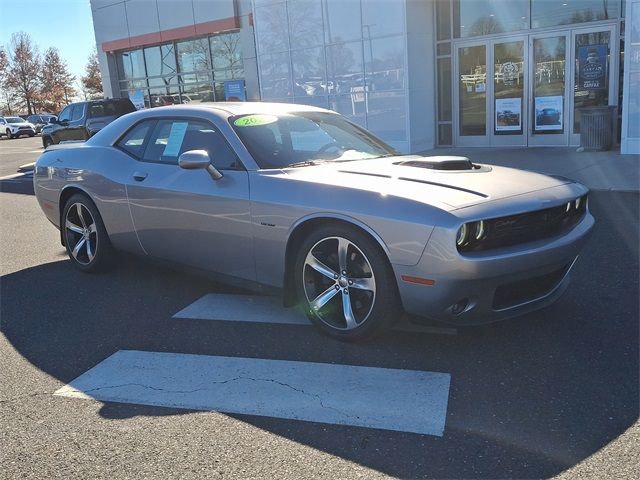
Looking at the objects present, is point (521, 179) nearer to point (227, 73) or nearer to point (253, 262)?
point (253, 262)

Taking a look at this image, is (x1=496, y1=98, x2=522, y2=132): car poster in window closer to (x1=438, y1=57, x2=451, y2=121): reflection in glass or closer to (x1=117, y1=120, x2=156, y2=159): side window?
(x1=438, y1=57, x2=451, y2=121): reflection in glass

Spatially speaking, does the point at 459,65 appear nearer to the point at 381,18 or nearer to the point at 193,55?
the point at 381,18

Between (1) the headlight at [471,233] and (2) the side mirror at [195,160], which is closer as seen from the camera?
(1) the headlight at [471,233]

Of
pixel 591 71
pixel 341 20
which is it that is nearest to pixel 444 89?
pixel 341 20

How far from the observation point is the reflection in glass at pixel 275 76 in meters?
17.5

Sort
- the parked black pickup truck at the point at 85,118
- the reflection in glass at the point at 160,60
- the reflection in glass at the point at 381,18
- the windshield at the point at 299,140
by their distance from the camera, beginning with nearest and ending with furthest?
the windshield at the point at 299,140 → the reflection in glass at the point at 381,18 → the parked black pickup truck at the point at 85,118 → the reflection in glass at the point at 160,60

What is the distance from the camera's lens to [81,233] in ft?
18.4

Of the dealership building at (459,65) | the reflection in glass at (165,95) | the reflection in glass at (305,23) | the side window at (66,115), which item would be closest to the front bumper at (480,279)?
the dealership building at (459,65)

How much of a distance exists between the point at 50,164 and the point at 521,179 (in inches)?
173

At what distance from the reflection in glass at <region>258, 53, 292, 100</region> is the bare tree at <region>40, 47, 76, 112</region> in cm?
5649

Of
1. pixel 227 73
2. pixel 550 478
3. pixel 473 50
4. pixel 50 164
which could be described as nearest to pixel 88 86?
pixel 227 73

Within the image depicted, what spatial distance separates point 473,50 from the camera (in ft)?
50.0

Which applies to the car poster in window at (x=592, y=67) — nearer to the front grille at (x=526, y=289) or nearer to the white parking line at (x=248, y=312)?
the front grille at (x=526, y=289)

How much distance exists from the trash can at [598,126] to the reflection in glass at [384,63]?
14.5 ft
